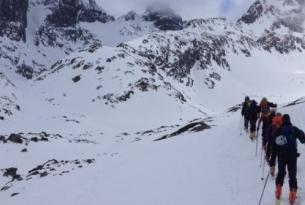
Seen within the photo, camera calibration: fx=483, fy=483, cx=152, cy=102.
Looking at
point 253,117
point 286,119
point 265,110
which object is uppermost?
point 253,117

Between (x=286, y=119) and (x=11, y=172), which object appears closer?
(x=286, y=119)

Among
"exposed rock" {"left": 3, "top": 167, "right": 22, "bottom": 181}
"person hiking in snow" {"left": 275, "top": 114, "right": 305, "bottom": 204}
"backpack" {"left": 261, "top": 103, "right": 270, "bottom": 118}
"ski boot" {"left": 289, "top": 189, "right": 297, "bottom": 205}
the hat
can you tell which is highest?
"exposed rock" {"left": 3, "top": 167, "right": 22, "bottom": 181}

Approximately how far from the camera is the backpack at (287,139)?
50.9ft

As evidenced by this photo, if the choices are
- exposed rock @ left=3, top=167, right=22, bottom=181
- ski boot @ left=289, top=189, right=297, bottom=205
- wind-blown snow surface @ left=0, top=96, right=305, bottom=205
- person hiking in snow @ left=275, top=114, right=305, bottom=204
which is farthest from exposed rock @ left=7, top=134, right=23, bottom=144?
ski boot @ left=289, top=189, right=297, bottom=205

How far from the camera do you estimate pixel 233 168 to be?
22422 millimetres

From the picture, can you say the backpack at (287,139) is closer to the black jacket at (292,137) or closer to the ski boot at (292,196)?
the black jacket at (292,137)

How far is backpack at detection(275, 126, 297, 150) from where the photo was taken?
15.5m

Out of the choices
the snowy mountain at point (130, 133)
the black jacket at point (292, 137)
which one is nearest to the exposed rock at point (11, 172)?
the snowy mountain at point (130, 133)

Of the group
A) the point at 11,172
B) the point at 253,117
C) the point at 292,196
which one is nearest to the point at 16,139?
the point at 11,172

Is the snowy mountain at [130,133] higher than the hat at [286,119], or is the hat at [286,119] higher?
the snowy mountain at [130,133]

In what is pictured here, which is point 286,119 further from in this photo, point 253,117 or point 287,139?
point 253,117

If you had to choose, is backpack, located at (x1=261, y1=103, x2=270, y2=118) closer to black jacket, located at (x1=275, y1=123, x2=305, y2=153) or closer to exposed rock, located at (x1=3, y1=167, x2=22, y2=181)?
black jacket, located at (x1=275, y1=123, x2=305, y2=153)

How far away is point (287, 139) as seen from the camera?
50.9 ft

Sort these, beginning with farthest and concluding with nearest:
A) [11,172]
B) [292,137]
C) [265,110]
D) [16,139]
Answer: [16,139] → [11,172] → [265,110] → [292,137]
